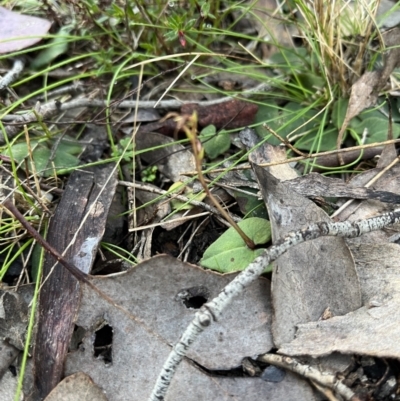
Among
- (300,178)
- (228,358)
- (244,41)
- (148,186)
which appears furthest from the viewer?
(244,41)

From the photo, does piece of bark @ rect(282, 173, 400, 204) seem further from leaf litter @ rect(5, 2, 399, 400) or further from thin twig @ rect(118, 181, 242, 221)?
thin twig @ rect(118, 181, 242, 221)

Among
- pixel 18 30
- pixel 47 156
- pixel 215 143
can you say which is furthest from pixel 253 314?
pixel 18 30

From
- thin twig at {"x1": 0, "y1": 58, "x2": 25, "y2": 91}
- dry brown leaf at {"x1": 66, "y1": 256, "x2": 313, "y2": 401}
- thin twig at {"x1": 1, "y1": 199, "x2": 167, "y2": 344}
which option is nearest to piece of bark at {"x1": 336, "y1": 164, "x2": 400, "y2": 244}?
dry brown leaf at {"x1": 66, "y1": 256, "x2": 313, "y2": 401}

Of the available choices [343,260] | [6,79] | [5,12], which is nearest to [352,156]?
[343,260]

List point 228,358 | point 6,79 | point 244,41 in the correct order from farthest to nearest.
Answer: point 244,41
point 6,79
point 228,358

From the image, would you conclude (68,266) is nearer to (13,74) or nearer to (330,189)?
(330,189)

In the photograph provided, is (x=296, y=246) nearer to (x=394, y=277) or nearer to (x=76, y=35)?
(x=394, y=277)
